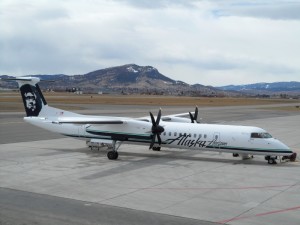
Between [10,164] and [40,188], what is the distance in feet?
22.1

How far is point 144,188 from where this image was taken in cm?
1912

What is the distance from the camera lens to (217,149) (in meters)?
26.3

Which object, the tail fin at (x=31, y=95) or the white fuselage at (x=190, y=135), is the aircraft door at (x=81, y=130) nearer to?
the white fuselage at (x=190, y=135)

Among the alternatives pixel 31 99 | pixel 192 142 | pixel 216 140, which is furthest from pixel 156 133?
pixel 31 99

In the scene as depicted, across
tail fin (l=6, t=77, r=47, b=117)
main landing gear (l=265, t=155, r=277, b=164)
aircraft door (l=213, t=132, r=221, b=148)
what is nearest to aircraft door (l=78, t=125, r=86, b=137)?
tail fin (l=6, t=77, r=47, b=117)

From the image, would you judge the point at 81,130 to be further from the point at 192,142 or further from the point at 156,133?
the point at 192,142

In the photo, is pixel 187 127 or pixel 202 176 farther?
pixel 187 127

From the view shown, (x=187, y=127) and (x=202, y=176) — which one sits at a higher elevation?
(x=187, y=127)

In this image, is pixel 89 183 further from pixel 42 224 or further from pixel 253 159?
pixel 253 159

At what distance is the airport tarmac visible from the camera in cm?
1481

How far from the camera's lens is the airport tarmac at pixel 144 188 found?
14.8 metres

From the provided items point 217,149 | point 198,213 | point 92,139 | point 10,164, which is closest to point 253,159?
point 217,149

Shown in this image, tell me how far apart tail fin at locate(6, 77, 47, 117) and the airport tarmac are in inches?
127

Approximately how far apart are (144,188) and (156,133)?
8.36m
